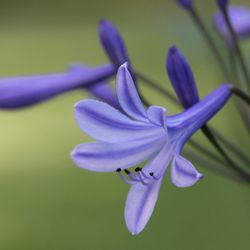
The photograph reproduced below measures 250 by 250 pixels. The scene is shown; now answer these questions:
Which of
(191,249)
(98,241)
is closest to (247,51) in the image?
(191,249)

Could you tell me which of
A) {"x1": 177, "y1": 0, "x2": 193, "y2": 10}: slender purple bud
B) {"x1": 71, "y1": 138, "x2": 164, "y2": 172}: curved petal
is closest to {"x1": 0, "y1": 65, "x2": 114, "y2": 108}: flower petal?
{"x1": 177, "y1": 0, "x2": 193, "y2": 10}: slender purple bud

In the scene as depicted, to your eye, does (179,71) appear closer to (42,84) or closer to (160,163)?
(160,163)

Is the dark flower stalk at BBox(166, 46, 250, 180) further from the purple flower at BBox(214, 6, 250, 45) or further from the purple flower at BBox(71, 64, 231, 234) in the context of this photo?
the purple flower at BBox(214, 6, 250, 45)

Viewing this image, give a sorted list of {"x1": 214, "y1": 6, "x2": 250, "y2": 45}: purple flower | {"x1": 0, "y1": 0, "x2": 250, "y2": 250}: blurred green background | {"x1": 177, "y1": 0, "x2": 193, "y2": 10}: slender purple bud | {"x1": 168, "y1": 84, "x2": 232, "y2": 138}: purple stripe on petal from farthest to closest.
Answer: {"x1": 0, "y1": 0, "x2": 250, "y2": 250}: blurred green background
{"x1": 214, "y1": 6, "x2": 250, "y2": 45}: purple flower
{"x1": 177, "y1": 0, "x2": 193, "y2": 10}: slender purple bud
{"x1": 168, "y1": 84, "x2": 232, "y2": 138}: purple stripe on petal

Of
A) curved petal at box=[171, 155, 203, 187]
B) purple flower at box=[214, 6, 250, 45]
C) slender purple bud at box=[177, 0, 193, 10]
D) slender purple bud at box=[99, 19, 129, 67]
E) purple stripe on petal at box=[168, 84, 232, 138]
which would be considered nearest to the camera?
curved petal at box=[171, 155, 203, 187]

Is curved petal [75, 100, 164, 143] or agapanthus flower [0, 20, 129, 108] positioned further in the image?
agapanthus flower [0, 20, 129, 108]

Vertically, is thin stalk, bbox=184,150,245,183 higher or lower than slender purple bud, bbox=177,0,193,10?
lower

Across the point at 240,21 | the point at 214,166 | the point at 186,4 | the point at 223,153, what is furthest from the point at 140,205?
the point at 240,21
